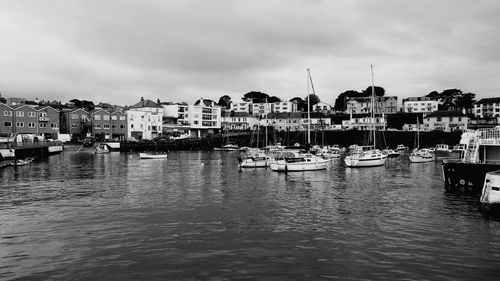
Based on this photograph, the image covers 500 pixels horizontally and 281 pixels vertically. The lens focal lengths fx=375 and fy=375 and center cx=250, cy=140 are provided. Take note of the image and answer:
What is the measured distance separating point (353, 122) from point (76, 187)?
140163mm

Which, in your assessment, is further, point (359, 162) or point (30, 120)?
point (30, 120)

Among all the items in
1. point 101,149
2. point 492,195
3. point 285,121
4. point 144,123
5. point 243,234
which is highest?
point 285,121

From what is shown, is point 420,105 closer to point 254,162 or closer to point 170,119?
point 170,119

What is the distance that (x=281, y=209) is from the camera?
28.4 m

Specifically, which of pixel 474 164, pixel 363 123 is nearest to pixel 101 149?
pixel 474 164

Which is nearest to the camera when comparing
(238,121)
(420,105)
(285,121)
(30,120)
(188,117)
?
(30,120)

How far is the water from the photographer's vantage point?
1600 cm

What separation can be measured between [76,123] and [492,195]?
135 meters

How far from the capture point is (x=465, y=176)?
36.6 meters

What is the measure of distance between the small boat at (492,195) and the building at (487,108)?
566 ft

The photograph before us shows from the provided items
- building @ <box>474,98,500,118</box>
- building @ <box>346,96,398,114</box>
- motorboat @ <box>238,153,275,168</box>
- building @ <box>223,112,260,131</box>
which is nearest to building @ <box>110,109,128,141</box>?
building @ <box>223,112,260,131</box>

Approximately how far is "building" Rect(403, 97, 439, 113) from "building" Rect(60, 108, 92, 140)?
483 feet

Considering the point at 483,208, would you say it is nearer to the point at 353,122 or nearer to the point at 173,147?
the point at 173,147

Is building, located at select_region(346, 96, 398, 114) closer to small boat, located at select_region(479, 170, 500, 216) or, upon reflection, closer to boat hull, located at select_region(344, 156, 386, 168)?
boat hull, located at select_region(344, 156, 386, 168)
